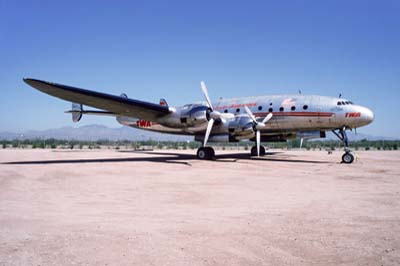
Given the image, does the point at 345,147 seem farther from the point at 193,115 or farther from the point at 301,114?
the point at 193,115

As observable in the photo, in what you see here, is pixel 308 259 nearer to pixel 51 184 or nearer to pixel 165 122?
pixel 51 184

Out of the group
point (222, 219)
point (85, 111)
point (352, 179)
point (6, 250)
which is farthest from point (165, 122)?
point (6, 250)

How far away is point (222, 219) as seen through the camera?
5719 mm

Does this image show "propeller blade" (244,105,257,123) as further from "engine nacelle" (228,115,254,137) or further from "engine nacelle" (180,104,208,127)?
"engine nacelle" (180,104,208,127)

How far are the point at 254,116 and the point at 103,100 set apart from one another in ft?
30.3

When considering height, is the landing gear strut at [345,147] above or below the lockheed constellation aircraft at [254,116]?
below

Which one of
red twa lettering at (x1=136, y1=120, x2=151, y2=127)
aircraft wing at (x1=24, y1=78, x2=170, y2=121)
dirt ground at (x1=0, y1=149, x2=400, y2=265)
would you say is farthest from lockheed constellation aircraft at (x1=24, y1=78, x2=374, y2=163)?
dirt ground at (x1=0, y1=149, x2=400, y2=265)

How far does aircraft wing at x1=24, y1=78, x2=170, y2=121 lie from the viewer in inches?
648

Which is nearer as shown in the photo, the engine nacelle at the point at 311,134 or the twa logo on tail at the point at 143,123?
the engine nacelle at the point at 311,134

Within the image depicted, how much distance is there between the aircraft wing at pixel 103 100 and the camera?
1645cm

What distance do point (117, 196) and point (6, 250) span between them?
406cm

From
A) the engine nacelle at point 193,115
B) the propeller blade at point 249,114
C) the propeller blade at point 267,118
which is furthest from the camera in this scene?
the propeller blade at point 267,118

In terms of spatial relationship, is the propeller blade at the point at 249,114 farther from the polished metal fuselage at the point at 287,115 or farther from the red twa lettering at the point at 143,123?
the red twa lettering at the point at 143,123

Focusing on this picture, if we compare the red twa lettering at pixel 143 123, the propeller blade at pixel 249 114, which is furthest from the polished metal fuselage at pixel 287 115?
the red twa lettering at pixel 143 123
